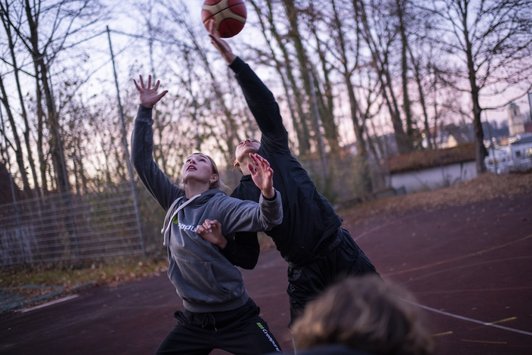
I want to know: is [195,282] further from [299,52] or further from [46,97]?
[299,52]

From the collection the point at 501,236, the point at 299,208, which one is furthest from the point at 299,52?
the point at 299,208

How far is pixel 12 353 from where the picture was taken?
20.9 feet

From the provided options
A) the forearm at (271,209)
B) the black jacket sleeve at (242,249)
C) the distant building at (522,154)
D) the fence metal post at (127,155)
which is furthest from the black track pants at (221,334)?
the distant building at (522,154)

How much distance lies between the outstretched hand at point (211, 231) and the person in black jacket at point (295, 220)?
4.6 inches

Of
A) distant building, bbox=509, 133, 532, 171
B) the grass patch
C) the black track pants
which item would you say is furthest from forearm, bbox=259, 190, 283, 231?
distant building, bbox=509, 133, 532, 171

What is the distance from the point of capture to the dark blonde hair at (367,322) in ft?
3.81

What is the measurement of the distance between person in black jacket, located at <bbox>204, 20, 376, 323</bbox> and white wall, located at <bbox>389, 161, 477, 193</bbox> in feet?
80.5

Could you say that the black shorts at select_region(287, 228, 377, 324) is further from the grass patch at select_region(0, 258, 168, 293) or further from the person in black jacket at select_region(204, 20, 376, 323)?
the grass patch at select_region(0, 258, 168, 293)

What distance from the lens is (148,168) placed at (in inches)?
138

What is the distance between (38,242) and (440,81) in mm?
15576

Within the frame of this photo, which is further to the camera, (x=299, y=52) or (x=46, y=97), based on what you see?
(x=299, y=52)

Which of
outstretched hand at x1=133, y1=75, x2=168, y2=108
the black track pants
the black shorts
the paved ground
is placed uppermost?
outstretched hand at x1=133, y1=75, x2=168, y2=108

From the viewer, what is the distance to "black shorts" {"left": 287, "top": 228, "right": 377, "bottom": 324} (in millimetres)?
3197

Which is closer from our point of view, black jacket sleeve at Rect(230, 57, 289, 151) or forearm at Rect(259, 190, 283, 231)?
forearm at Rect(259, 190, 283, 231)
